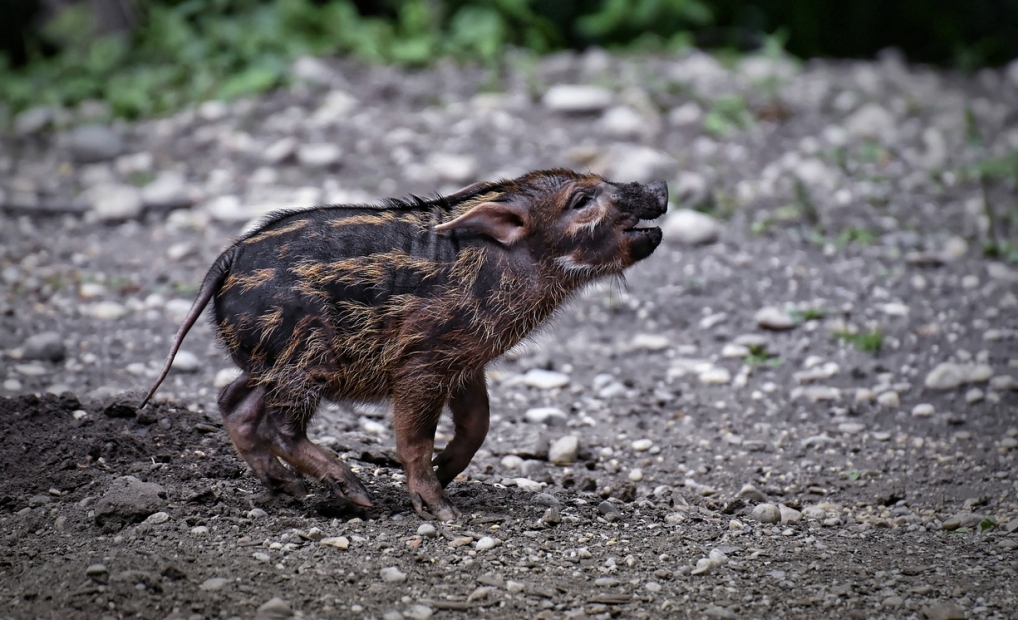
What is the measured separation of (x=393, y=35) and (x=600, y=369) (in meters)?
6.77

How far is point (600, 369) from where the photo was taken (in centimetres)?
757

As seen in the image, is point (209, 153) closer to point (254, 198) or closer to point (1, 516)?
point (254, 198)

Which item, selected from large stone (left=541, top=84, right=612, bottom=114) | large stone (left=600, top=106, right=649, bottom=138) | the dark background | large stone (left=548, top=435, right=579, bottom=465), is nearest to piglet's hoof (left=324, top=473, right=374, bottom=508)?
large stone (left=548, top=435, right=579, bottom=465)

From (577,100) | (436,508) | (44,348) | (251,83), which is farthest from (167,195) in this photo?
(436,508)

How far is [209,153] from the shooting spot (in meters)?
11.1

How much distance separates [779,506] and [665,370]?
1989 mm

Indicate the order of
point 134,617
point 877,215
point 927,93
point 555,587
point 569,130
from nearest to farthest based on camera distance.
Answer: point 134,617, point 555,587, point 877,215, point 569,130, point 927,93

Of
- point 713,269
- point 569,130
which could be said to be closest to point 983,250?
point 713,269

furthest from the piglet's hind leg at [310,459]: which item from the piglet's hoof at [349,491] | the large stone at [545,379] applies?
the large stone at [545,379]

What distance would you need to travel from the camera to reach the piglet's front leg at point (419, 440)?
17.0 ft

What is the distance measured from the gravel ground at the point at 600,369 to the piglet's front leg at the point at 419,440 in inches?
4.7

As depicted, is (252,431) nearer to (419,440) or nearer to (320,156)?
(419,440)

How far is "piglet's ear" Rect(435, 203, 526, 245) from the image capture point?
527 cm

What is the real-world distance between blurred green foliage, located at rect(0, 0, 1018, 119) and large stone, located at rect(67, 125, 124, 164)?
725 mm
